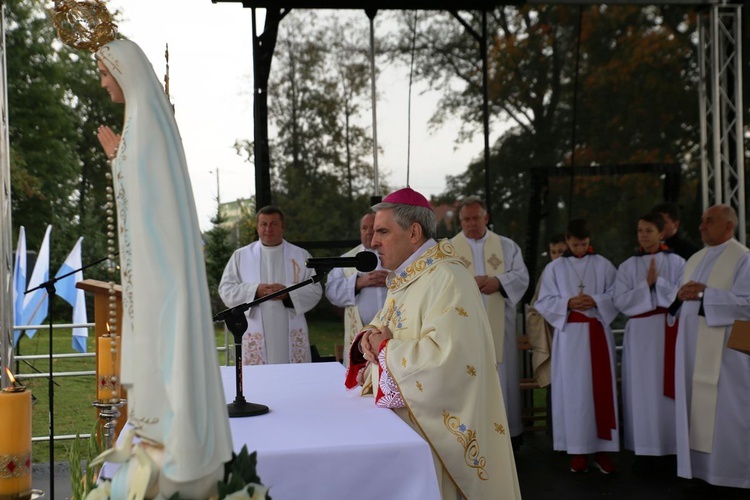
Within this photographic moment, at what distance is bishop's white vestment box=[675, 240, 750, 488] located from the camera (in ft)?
19.3

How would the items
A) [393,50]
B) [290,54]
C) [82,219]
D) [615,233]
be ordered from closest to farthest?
1. [290,54]
2. [393,50]
3. [615,233]
4. [82,219]

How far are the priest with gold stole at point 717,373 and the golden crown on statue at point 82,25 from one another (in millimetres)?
4991

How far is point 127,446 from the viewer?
1883mm

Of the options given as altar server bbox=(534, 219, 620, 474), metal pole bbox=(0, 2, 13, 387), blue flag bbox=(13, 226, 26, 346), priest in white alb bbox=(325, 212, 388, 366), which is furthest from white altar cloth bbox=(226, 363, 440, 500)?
blue flag bbox=(13, 226, 26, 346)

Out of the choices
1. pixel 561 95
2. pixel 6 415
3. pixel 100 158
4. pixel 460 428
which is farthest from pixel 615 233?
pixel 100 158

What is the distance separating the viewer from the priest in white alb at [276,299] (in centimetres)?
671

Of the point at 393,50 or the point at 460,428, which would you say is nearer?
the point at 460,428

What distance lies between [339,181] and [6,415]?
665 centimetres

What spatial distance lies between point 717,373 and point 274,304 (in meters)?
3.47

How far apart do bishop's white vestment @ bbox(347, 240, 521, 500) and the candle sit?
4.06 feet

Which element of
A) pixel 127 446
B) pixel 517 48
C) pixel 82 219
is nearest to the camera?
pixel 127 446

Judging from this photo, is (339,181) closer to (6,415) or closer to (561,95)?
(561,95)

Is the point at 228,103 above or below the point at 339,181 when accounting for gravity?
above

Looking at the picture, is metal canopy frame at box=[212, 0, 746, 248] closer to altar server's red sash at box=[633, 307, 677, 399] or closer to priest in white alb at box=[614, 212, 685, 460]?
priest in white alb at box=[614, 212, 685, 460]
